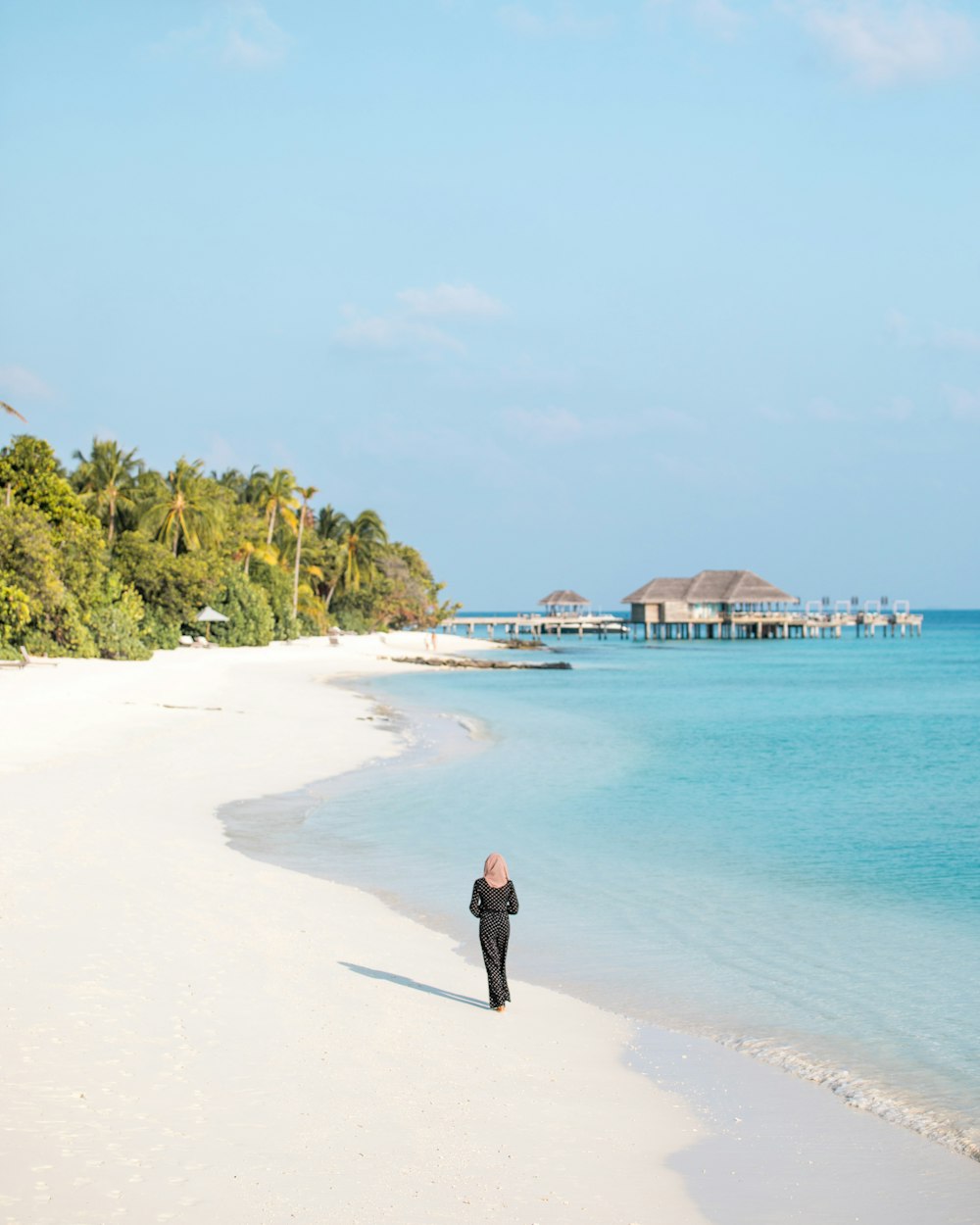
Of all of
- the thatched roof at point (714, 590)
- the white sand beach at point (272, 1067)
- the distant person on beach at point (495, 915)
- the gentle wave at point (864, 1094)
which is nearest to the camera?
the white sand beach at point (272, 1067)

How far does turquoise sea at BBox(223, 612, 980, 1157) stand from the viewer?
9.04 meters

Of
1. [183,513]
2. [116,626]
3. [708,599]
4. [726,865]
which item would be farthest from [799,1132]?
[708,599]

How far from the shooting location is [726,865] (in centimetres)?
1568

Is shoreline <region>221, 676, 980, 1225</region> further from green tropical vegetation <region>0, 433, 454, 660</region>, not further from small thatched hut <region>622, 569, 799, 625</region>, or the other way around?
small thatched hut <region>622, 569, 799, 625</region>

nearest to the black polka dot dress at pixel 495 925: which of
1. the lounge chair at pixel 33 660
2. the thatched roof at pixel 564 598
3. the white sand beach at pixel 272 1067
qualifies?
the white sand beach at pixel 272 1067

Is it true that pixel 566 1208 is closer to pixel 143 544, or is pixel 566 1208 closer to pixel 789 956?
pixel 789 956

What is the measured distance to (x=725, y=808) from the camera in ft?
68.2

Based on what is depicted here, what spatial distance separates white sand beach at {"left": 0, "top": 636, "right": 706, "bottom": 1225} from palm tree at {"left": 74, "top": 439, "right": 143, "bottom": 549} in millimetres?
46881

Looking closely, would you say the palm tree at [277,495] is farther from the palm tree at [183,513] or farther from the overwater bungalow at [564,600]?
the overwater bungalow at [564,600]

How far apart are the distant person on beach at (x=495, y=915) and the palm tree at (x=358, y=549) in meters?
73.5

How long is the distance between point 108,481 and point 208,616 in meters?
10.4

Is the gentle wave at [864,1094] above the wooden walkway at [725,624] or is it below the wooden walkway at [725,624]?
below

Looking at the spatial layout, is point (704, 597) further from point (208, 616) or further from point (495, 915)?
point (495, 915)

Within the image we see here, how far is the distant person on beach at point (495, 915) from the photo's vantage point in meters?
8.58
